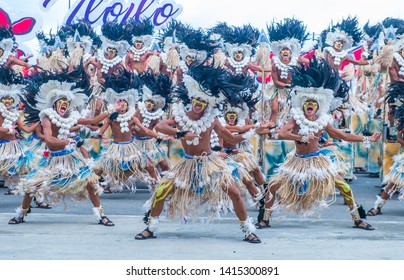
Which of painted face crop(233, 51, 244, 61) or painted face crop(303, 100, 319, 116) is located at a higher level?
painted face crop(233, 51, 244, 61)

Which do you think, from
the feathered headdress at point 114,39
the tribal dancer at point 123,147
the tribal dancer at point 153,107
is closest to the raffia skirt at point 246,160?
the tribal dancer at point 123,147

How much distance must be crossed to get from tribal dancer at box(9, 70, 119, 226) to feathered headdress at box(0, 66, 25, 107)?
A: 1345 mm

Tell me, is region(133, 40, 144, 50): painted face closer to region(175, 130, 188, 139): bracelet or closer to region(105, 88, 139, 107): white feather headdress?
region(105, 88, 139, 107): white feather headdress

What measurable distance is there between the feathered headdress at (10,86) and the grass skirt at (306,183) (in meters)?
3.63

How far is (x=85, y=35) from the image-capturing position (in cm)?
1820

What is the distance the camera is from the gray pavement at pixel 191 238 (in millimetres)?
7305

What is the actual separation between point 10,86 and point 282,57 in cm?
512

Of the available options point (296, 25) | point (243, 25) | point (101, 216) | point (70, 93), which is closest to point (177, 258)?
point (101, 216)

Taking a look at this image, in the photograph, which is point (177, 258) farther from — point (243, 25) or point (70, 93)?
point (243, 25)

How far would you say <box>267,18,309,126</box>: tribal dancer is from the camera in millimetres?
14047

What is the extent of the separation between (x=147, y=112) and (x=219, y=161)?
383cm

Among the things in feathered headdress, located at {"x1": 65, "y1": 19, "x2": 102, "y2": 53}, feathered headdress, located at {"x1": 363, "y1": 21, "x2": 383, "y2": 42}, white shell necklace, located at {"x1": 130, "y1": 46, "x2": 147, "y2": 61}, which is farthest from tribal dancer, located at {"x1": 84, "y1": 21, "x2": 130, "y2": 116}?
feathered headdress, located at {"x1": 363, "y1": 21, "x2": 383, "y2": 42}

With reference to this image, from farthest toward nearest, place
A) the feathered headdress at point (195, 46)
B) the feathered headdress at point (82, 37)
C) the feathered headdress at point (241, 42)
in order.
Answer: the feathered headdress at point (82, 37)
the feathered headdress at point (241, 42)
the feathered headdress at point (195, 46)

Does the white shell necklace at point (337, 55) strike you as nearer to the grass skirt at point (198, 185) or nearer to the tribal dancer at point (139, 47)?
the tribal dancer at point (139, 47)
